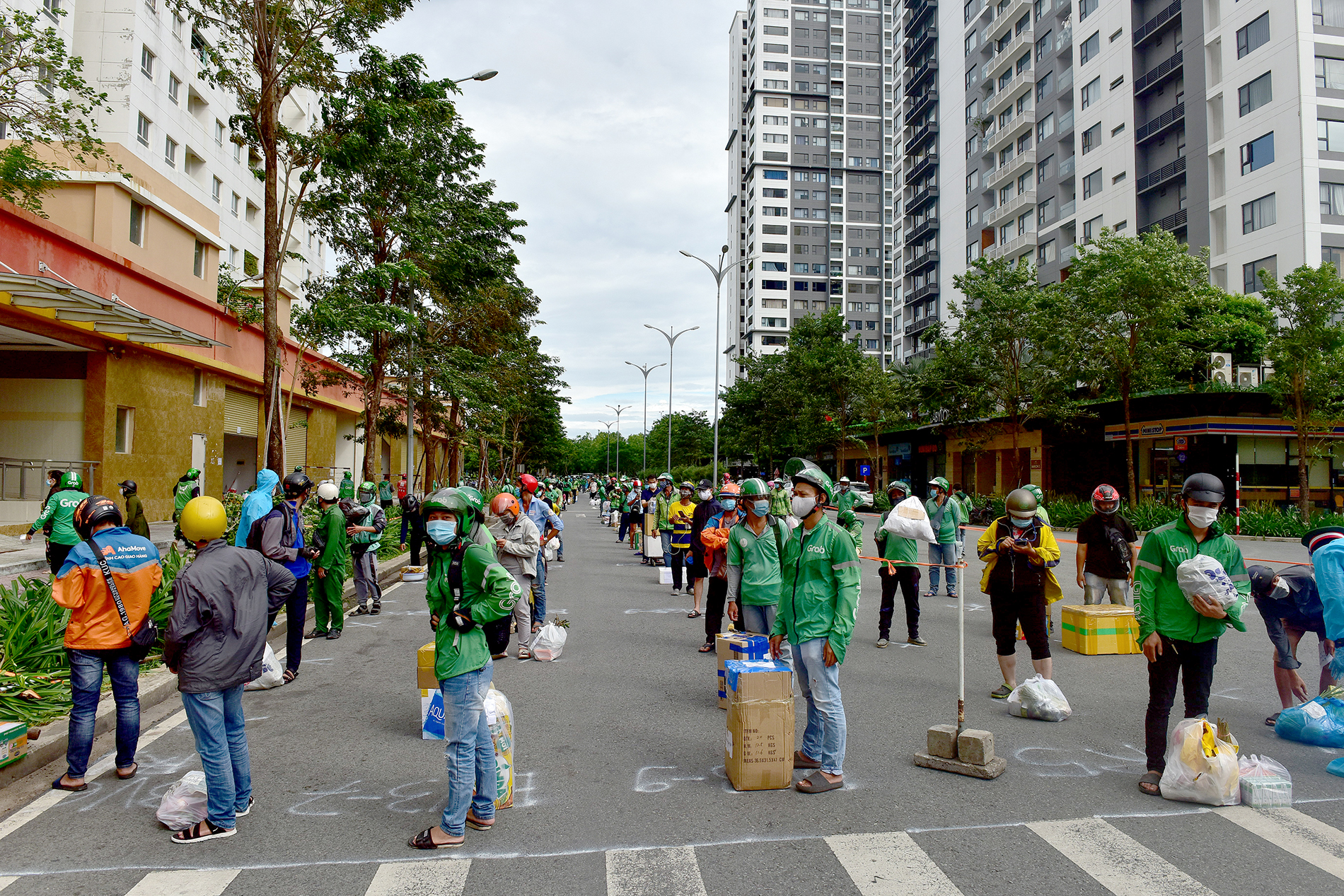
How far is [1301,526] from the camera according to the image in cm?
2252

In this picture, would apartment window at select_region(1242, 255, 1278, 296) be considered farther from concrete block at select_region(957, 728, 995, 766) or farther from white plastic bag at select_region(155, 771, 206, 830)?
white plastic bag at select_region(155, 771, 206, 830)

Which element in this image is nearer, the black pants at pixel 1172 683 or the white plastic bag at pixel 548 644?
the black pants at pixel 1172 683

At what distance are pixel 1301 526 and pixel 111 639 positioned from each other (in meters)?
26.8

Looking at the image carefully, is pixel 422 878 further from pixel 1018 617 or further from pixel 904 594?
pixel 904 594

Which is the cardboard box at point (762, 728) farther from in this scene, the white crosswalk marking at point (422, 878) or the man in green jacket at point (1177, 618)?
the man in green jacket at point (1177, 618)

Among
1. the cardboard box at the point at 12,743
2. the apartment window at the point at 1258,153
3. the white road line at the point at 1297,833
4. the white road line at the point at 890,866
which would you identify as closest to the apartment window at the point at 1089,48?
the apartment window at the point at 1258,153

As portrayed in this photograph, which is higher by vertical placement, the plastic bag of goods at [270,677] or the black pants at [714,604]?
the black pants at [714,604]

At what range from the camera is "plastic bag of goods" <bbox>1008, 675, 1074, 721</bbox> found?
20.1ft

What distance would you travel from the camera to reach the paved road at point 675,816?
12.1ft

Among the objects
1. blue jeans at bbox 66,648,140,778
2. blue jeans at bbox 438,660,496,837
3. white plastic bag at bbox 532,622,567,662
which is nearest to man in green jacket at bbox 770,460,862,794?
blue jeans at bbox 438,660,496,837

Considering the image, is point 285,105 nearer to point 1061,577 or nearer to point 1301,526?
point 1061,577

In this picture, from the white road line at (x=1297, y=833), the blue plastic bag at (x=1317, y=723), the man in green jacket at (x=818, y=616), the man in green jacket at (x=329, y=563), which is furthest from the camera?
the man in green jacket at (x=329, y=563)

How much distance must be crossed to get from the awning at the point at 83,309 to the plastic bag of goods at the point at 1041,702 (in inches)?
613

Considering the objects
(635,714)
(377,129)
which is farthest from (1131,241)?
(635,714)
